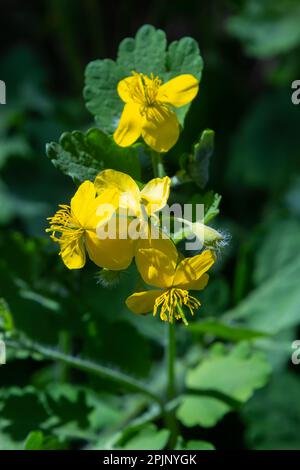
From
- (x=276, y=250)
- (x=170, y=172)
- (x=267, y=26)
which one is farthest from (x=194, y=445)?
(x=267, y=26)

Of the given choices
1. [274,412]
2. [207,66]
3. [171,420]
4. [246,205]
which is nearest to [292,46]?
[207,66]

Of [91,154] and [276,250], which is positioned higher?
[276,250]

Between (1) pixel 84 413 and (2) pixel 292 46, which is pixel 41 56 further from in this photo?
(1) pixel 84 413

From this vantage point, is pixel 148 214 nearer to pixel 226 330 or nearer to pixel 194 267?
pixel 194 267

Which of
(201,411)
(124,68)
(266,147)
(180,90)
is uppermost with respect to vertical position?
(266,147)

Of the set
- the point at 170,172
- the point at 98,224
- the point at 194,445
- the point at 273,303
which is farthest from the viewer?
the point at 170,172
